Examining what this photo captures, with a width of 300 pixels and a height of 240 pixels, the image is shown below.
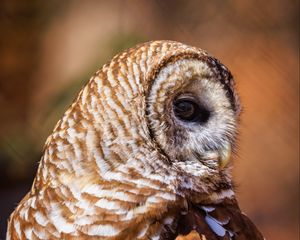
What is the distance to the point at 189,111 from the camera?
9.42 ft

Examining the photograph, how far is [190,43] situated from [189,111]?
4026 mm

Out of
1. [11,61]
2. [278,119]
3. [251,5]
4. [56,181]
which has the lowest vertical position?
[278,119]

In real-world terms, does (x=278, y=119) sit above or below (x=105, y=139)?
below

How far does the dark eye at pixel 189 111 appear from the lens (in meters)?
2.85

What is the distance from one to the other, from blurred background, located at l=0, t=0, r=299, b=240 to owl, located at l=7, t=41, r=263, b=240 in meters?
3.83

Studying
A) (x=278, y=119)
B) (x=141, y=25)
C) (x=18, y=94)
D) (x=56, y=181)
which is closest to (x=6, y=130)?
(x=18, y=94)

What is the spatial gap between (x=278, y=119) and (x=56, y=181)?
491 centimetres

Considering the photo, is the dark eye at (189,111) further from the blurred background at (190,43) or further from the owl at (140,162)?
the blurred background at (190,43)

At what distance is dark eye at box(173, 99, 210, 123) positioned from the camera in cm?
285

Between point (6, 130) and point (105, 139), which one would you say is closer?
point (105, 139)

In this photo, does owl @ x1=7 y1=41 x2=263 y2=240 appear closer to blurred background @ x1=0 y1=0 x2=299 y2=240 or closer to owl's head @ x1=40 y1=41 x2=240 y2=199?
owl's head @ x1=40 y1=41 x2=240 y2=199

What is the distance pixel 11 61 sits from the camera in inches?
305

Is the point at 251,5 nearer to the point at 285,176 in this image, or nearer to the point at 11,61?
the point at 285,176

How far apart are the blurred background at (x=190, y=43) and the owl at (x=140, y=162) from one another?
3.83 m
